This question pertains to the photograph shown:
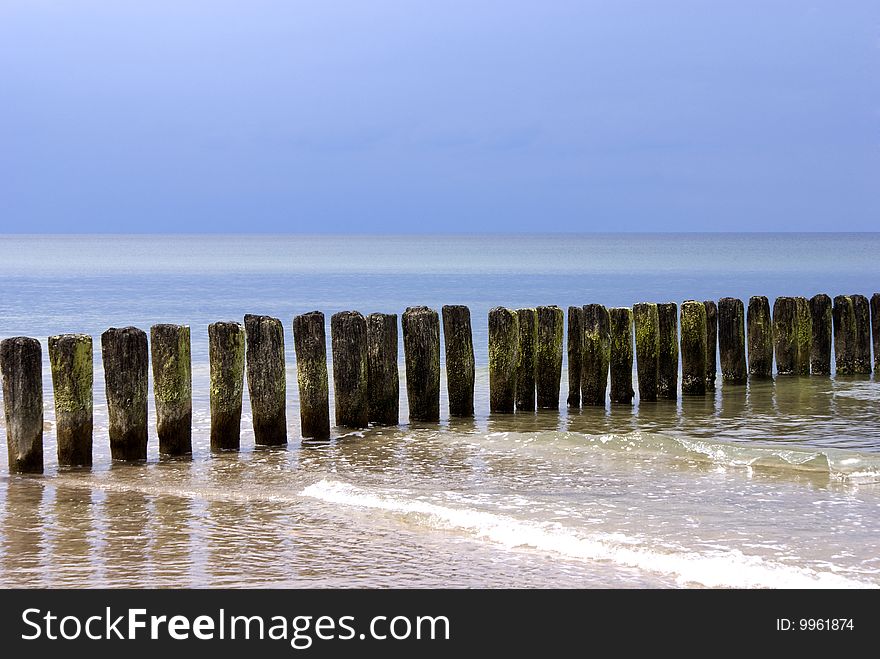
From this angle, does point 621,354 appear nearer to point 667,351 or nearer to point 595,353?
point 595,353

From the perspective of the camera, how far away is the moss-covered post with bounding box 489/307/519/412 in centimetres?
1234

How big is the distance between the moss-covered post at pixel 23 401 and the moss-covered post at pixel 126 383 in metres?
0.63

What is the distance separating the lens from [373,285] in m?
55.9

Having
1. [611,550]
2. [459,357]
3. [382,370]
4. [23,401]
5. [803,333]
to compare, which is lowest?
[611,550]

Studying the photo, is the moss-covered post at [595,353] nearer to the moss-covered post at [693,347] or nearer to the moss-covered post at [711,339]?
the moss-covered post at [693,347]

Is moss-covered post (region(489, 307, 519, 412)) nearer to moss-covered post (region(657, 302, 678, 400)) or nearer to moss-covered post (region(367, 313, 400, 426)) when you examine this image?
moss-covered post (region(367, 313, 400, 426))

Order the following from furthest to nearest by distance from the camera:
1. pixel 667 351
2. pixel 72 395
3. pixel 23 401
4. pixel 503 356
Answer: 1. pixel 667 351
2. pixel 503 356
3. pixel 72 395
4. pixel 23 401

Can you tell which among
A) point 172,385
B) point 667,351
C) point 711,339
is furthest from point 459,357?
point 711,339

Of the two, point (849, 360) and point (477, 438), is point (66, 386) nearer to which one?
point (477, 438)

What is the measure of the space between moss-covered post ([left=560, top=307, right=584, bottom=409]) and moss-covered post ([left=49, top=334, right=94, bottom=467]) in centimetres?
582

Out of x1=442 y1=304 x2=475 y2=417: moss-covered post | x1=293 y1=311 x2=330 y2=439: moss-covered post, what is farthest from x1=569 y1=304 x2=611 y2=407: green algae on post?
x1=293 y1=311 x2=330 y2=439: moss-covered post

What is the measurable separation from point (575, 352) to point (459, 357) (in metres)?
1.81

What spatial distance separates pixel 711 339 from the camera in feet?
48.0

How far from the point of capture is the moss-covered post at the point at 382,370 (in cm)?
1145
